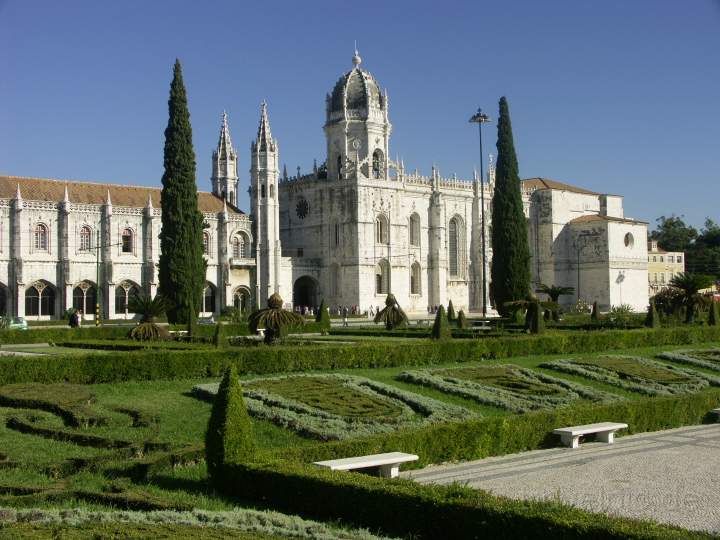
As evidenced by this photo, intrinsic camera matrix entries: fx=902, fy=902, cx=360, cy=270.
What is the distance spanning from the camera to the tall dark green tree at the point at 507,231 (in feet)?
169

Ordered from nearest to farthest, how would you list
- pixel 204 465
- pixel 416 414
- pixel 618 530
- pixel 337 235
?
pixel 618 530 < pixel 204 465 < pixel 416 414 < pixel 337 235

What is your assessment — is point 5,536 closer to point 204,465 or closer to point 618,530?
point 204,465

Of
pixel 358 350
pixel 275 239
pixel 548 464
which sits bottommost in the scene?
pixel 548 464

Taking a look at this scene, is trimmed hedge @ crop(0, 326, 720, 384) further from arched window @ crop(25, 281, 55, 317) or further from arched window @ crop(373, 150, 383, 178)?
arched window @ crop(373, 150, 383, 178)

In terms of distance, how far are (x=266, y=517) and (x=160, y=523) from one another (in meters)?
1.23

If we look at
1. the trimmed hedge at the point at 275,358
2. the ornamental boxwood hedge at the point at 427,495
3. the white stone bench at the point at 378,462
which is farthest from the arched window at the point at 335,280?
the white stone bench at the point at 378,462

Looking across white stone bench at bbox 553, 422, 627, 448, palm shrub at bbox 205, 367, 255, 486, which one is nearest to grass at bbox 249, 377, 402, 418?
white stone bench at bbox 553, 422, 627, 448

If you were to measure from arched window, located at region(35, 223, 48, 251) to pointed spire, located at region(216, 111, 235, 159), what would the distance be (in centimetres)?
1794

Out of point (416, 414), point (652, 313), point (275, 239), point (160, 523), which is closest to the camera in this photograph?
point (160, 523)

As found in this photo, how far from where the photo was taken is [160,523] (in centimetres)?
1015

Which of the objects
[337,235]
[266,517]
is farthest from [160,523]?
[337,235]

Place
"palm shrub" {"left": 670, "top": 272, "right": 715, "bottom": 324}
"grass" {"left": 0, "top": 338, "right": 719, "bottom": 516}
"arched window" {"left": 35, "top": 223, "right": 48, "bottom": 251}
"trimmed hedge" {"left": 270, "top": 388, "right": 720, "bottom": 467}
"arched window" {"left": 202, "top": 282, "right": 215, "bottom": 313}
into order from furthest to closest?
"arched window" {"left": 202, "top": 282, "right": 215, "bottom": 313} → "arched window" {"left": 35, "top": 223, "right": 48, "bottom": 251} → "palm shrub" {"left": 670, "top": 272, "right": 715, "bottom": 324} → "trimmed hedge" {"left": 270, "top": 388, "right": 720, "bottom": 467} → "grass" {"left": 0, "top": 338, "right": 719, "bottom": 516}

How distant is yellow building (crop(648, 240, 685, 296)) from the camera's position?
355 ft

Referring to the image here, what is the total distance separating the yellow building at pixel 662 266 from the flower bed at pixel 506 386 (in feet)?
289
